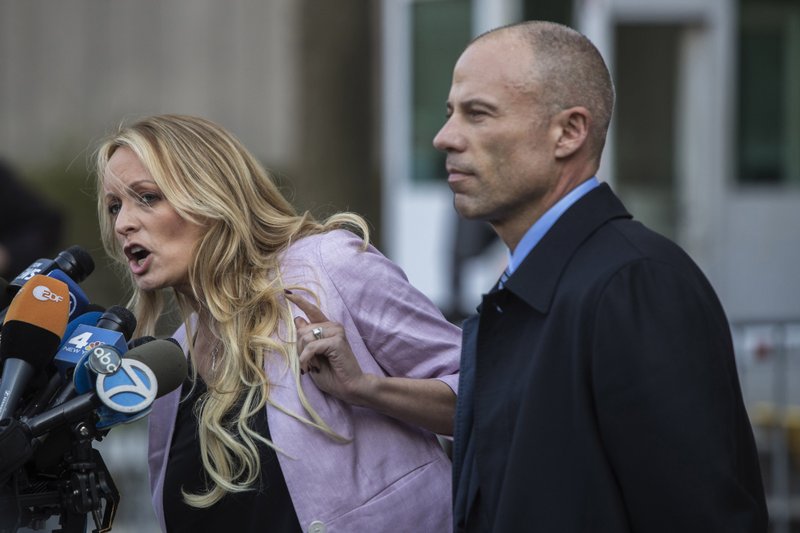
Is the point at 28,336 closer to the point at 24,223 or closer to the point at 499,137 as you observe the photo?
the point at 499,137

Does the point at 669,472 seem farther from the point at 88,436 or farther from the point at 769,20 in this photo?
the point at 769,20

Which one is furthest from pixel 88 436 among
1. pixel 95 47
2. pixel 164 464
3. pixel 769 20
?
pixel 95 47

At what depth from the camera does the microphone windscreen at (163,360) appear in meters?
2.46

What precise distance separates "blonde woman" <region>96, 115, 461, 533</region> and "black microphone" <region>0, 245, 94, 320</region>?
0.10 metres

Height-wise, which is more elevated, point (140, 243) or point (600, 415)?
point (140, 243)

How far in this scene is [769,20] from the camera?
10.0 metres

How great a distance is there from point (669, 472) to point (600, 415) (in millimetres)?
145

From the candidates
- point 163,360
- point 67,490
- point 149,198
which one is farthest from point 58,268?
point 67,490

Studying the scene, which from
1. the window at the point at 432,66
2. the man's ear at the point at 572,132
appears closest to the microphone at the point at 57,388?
the man's ear at the point at 572,132

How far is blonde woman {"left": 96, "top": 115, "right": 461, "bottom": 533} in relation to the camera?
2.85m

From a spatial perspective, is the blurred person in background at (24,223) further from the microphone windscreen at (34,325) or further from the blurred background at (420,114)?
the microphone windscreen at (34,325)

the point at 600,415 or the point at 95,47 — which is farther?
the point at 95,47

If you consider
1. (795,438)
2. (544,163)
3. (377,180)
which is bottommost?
(795,438)

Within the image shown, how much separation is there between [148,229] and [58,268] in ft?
0.74
